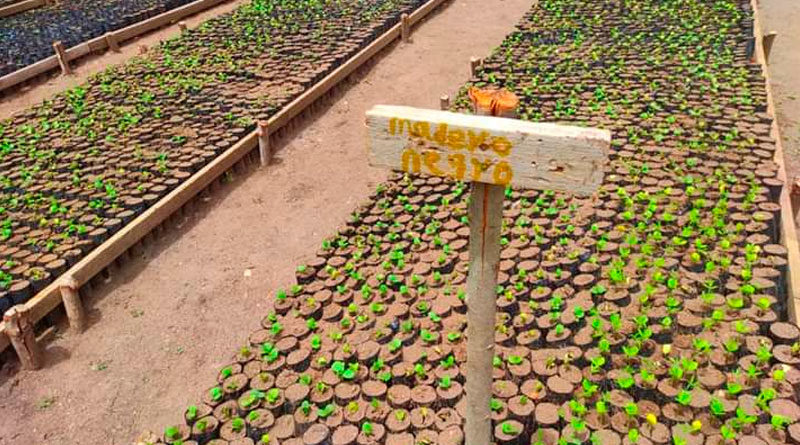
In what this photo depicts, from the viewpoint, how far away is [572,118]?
7832 millimetres

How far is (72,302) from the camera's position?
5.68m

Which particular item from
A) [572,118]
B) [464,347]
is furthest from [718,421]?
[572,118]

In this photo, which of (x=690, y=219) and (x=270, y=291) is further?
(x=270, y=291)

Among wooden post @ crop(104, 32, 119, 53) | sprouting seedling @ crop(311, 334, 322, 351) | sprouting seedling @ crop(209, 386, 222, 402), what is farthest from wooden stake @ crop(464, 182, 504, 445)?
wooden post @ crop(104, 32, 119, 53)

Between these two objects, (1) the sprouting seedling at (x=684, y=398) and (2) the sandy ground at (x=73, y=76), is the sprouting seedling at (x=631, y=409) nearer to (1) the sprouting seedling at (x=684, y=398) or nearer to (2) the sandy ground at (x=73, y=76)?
(1) the sprouting seedling at (x=684, y=398)

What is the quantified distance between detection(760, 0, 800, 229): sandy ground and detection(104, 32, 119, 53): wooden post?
513 inches

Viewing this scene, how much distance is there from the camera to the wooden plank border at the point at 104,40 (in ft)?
36.5

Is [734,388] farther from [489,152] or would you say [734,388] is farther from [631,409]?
[489,152]

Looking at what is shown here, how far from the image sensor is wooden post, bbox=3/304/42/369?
16.7 ft

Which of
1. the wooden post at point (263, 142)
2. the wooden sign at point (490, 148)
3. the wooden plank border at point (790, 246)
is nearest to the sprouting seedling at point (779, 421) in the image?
the wooden plank border at point (790, 246)

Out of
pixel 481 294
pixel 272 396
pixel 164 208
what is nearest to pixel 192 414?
pixel 272 396

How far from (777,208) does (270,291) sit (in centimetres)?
512

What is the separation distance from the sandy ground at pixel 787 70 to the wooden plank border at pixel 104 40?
42.0ft

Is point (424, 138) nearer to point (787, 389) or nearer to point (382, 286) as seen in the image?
point (382, 286)
